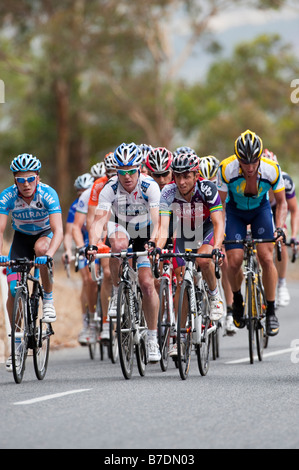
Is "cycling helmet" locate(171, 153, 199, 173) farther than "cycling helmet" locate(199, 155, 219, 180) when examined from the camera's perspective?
No

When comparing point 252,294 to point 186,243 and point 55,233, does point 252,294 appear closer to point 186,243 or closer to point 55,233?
point 186,243

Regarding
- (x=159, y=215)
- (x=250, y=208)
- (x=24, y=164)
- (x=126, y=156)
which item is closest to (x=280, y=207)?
(x=250, y=208)

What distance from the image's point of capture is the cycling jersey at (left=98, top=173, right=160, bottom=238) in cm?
1054

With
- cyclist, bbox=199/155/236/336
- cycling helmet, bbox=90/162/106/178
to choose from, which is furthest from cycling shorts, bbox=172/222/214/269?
cycling helmet, bbox=90/162/106/178

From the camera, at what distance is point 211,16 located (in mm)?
43125

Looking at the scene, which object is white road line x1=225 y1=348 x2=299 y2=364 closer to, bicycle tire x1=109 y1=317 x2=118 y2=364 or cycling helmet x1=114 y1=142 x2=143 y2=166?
bicycle tire x1=109 y1=317 x2=118 y2=364

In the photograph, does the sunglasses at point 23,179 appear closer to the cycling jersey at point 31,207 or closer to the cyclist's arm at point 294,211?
the cycling jersey at point 31,207

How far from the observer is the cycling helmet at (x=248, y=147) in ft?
36.0

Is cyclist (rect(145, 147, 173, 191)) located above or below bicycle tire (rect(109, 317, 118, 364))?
above

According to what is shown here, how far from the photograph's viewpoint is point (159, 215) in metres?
10.3

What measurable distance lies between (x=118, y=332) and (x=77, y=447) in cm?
322

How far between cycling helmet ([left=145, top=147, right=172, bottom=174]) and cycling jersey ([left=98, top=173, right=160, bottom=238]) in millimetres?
1059

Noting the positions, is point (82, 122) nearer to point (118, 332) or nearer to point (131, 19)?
point (131, 19)

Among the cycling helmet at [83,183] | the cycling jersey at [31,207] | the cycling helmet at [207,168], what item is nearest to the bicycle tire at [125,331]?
the cycling jersey at [31,207]
